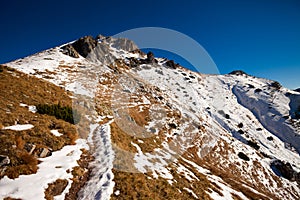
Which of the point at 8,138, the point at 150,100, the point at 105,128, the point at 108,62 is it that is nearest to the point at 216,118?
the point at 150,100

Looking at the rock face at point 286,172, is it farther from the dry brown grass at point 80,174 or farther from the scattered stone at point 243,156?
the dry brown grass at point 80,174

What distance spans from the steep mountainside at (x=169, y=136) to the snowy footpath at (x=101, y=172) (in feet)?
0.19

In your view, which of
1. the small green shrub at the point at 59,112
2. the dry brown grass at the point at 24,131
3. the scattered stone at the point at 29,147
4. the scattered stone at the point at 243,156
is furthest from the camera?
the scattered stone at the point at 243,156

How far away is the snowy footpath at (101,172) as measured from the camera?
9109 millimetres

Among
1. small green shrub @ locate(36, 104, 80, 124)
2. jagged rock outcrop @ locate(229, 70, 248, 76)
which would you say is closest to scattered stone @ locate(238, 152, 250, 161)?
small green shrub @ locate(36, 104, 80, 124)

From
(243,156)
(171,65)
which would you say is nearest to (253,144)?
(243,156)

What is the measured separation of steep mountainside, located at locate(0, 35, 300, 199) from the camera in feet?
38.7

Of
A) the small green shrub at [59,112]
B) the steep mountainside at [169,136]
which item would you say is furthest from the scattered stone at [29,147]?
the small green shrub at [59,112]

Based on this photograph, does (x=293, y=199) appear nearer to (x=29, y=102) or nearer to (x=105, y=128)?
(x=105, y=128)

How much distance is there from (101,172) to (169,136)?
2348 centimetres

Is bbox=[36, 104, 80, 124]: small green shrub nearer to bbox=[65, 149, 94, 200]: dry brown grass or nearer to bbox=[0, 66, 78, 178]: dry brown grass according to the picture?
bbox=[0, 66, 78, 178]: dry brown grass

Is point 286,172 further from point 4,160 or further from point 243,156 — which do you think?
point 4,160

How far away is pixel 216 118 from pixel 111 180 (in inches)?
2307

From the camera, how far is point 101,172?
11.0m
